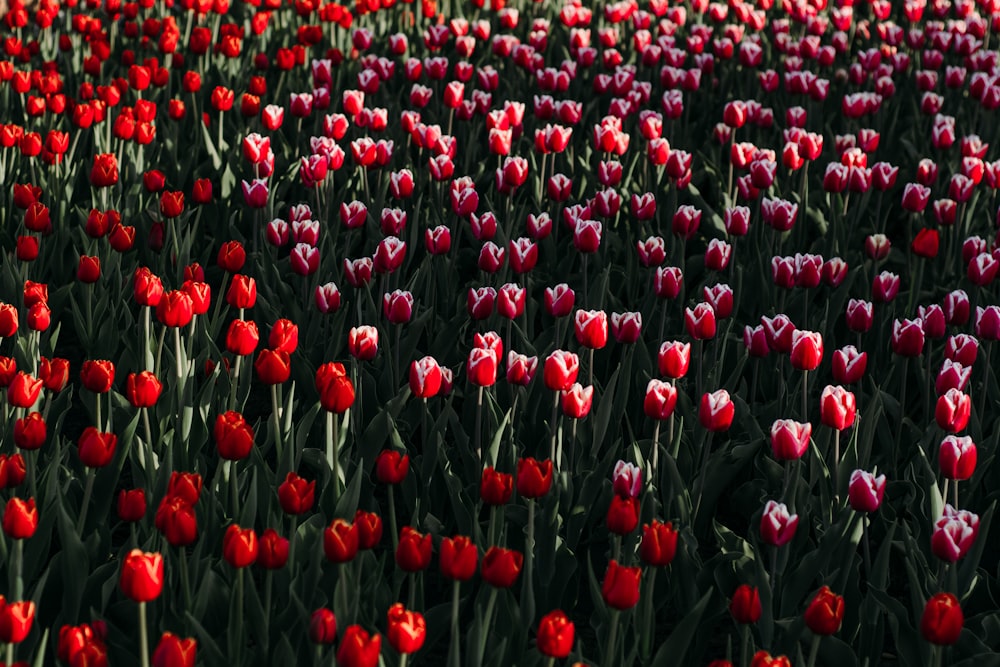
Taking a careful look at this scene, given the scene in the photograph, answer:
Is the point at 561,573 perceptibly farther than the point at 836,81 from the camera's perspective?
No

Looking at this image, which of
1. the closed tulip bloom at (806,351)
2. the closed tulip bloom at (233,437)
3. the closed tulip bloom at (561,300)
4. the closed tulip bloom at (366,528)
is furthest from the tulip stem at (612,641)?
the closed tulip bloom at (561,300)

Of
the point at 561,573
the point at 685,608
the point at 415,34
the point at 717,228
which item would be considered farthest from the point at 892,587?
the point at 415,34

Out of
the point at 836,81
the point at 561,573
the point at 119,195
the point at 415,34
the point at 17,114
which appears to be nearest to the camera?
the point at 561,573

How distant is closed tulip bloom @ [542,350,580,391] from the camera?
3121mm

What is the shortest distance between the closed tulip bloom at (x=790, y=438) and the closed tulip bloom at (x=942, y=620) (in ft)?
2.12

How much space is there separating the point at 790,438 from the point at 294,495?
111 cm

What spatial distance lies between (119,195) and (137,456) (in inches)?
86.6

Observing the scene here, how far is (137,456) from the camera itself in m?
3.25

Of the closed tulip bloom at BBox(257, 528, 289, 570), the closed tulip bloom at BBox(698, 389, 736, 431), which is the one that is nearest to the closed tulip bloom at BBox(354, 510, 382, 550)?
the closed tulip bloom at BBox(257, 528, 289, 570)

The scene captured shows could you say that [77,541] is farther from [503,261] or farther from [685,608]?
[503,261]

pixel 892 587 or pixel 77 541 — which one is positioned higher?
pixel 77 541

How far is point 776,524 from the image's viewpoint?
2693 millimetres

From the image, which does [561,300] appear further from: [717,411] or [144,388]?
[144,388]

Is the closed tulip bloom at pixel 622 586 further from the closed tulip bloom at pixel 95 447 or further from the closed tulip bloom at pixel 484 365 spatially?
the closed tulip bloom at pixel 95 447
